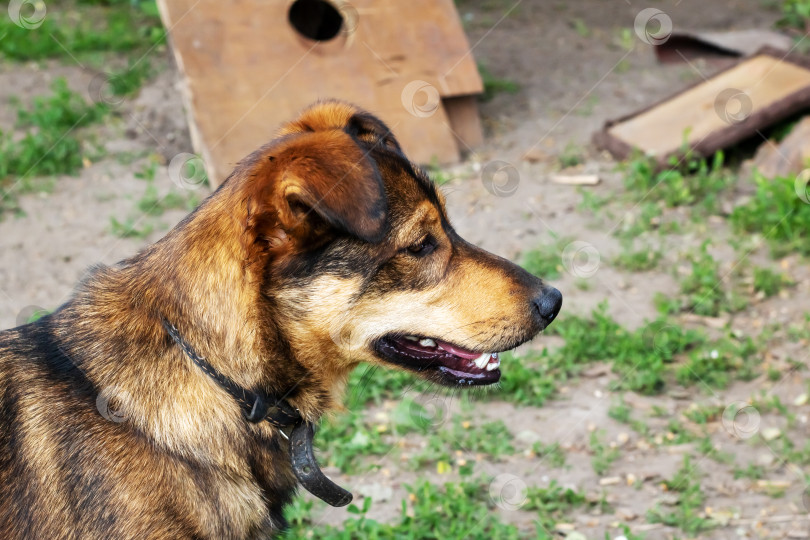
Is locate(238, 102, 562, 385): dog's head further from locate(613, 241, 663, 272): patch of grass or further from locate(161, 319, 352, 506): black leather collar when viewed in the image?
locate(613, 241, 663, 272): patch of grass

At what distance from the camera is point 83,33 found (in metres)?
10.1

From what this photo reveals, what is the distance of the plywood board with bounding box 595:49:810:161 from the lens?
7.56 metres

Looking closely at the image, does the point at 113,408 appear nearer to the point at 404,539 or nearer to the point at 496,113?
the point at 404,539

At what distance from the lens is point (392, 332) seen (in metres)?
3.38

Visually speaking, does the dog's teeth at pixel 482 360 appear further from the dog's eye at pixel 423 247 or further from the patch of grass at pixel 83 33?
the patch of grass at pixel 83 33

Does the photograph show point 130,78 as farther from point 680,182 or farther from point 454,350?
point 454,350

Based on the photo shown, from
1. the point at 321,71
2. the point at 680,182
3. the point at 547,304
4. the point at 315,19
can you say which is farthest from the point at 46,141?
the point at 547,304

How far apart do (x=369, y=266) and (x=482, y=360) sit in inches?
27.6

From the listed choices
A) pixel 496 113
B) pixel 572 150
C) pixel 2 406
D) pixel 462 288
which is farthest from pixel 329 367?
pixel 496 113

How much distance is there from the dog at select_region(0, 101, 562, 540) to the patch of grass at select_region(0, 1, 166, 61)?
24.1 feet

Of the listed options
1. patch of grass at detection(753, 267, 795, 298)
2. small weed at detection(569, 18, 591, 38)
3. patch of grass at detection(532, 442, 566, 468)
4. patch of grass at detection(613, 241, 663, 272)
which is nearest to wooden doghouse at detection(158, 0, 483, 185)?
patch of grass at detection(613, 241, 663, 272)

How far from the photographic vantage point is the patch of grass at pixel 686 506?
4.50m

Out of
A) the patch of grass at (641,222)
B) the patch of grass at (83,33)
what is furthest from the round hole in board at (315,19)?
the patch of grass at (641,222)

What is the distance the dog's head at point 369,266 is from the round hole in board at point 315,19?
5.41m
